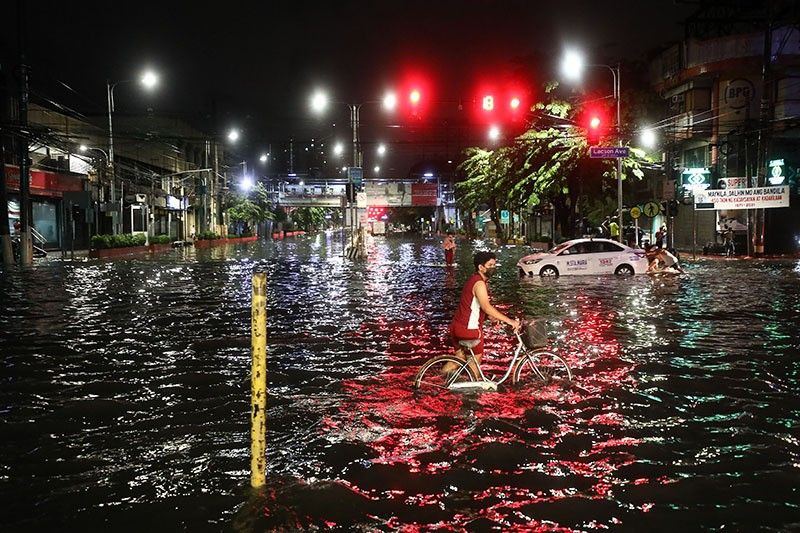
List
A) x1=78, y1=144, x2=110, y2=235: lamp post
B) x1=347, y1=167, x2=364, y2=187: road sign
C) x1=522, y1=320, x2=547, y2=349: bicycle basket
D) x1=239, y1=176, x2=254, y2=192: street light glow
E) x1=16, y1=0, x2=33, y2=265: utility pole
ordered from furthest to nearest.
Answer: x1=239, y1=176, x2=254, y2=192: street light glow < x1=78, y1=144, x2=110, y2=235: lamp post < x1=347, y1=167, x2=364, y2=187: road sign < x1=16, y1=0, x2=33, y2=265: utility pole < x1=522, y1=320, x2=547, y2=349: bicycle basket

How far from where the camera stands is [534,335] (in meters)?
8.50

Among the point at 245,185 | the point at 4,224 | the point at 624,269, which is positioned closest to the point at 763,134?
the point at 624,269

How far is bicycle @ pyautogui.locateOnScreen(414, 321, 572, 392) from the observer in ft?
27.3

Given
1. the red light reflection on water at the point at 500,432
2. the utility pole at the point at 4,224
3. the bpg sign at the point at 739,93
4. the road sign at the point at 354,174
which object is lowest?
the red light reflection on water at the point at 500,432

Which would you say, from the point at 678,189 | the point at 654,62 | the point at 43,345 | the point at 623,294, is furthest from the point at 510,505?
the point at 654,62

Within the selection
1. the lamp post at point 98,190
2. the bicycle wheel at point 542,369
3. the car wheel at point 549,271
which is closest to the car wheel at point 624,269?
the car wheel at point 549,271

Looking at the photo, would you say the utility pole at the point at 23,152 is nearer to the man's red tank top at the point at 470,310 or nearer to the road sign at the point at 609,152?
the road sign at the point at 609,152

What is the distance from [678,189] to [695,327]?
32086mm

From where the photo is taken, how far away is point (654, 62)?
1922 inches

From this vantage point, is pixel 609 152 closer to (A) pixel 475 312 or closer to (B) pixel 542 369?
(B) pixel 542 369

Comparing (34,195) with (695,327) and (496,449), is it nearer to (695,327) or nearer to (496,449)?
(695,327)

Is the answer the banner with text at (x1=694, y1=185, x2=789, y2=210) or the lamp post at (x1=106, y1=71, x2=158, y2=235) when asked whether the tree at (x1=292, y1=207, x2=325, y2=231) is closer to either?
the lamp post at (x1=106, y1=71, x2=158, y2=235)

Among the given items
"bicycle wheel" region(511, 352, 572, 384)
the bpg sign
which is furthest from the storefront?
the bpg sign

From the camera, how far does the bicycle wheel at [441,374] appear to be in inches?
328
